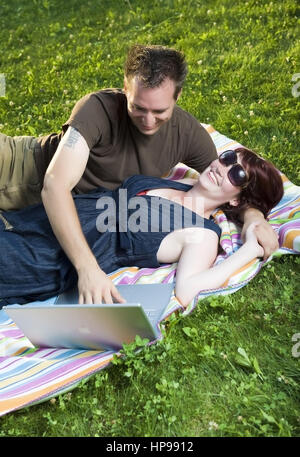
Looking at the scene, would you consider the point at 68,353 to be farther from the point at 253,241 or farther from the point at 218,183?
the point at 218,183

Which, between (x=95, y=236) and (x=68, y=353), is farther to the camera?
(x=95, y=236)

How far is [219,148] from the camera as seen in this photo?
221 inches

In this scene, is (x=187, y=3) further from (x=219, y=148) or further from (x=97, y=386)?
(x=97, y=386)

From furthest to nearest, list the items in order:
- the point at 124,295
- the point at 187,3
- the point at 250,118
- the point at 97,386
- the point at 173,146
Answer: the point at 187,3
the point at 250,118
the point at 173,146
the point at 124,295
the point at 97,386

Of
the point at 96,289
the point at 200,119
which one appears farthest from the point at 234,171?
the point at 200,119

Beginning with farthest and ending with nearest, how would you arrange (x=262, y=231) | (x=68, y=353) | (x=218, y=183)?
1. (x=218, y=183)
2. (x=262, y=231)
3. (x=68, y=353)

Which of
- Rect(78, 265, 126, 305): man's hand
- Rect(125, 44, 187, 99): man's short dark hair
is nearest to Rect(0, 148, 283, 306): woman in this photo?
Rect(78, 265, 126, 305): man's hand

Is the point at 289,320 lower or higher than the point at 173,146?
lower

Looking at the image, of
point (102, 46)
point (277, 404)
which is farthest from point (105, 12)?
point (277, 404)

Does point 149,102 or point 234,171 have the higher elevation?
point 149,102

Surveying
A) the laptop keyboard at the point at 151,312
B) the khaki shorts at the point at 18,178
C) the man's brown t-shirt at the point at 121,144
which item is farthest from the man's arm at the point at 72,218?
the khaki shorts at the point at 18,178

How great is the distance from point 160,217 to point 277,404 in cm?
164

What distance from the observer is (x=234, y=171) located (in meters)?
4.49

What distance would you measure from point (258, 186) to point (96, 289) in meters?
1.60
